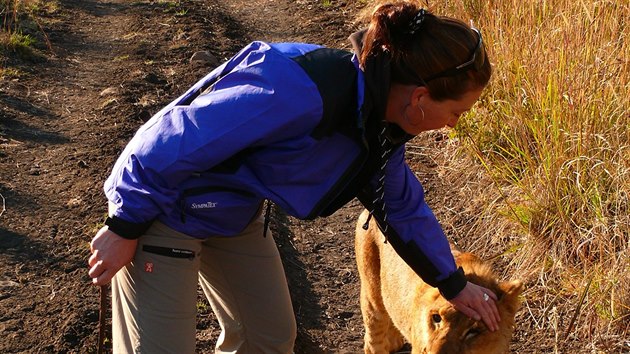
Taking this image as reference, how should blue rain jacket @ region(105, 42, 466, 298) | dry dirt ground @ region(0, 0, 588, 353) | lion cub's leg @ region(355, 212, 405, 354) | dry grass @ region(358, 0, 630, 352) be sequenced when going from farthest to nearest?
1. dry dirt ground @ region(0, 0, 588, 353)
2. dry grass @ region(358, 0, 630, 352)
3. lion cub's leg @ region(355, 212, 405, 354)
4. blue rain jacket @ region(105, 42, 466, 298)

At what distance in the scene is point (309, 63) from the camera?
10.0 feet

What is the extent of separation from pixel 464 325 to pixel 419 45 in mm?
1483

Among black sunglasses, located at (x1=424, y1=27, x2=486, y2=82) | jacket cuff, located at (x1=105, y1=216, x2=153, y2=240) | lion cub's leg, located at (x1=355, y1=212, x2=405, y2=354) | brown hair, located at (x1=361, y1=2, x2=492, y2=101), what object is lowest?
lion cub's leg, located at (x1=355, y1=212, x2=405, y2=354)

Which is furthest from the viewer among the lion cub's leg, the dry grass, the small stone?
the small stone

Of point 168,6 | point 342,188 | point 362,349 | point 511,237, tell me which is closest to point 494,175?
point 511,237

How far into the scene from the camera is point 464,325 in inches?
154

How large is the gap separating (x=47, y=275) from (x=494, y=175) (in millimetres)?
3290

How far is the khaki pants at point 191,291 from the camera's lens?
3.28 m

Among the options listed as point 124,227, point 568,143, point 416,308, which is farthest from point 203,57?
point 124,227

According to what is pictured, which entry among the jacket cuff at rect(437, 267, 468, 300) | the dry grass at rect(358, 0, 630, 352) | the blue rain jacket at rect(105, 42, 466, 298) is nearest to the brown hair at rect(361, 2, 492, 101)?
the blue rain jacket at rect(105, 42, 466, 298)

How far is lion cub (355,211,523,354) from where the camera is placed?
3926 millimetres

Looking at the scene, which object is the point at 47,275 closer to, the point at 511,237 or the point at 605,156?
the point at 511,237

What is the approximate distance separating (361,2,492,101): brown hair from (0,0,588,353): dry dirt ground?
245 centimetres

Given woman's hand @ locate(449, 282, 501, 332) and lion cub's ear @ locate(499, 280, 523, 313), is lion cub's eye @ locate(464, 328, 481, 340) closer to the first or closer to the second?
woman's hand @ locate(449, 282, 501, 332)
